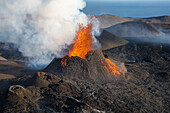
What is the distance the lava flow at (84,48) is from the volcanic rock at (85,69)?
0.36m

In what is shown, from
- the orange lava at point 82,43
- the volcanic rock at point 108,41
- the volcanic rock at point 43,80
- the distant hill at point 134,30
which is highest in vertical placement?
the distant hill at point 134,30

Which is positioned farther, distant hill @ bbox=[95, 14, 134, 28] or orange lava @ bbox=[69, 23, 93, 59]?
distant hill @ bbox=[95, 14, 134, 28]

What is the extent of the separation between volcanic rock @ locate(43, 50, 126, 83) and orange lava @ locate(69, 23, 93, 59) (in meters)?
0.70

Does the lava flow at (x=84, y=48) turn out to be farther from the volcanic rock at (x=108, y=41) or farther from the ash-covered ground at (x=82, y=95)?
the volcanic rock at (x=108, y=41)

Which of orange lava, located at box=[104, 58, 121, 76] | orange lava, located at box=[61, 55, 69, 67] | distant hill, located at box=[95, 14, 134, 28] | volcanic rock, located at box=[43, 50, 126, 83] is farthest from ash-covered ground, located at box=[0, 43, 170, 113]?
distant hill, located at box=[95, 14, 134, 28]

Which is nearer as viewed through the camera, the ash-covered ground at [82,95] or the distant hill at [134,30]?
the ash-covered ground at [82,95]

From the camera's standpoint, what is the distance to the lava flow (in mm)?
16737

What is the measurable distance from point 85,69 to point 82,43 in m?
3.09

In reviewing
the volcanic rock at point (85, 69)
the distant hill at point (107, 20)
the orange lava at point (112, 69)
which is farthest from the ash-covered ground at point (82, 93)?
the distant hill at point (107, 20)

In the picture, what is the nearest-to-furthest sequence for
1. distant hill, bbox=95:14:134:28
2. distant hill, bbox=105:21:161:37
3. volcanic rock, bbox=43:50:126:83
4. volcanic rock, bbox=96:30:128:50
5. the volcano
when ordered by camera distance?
volcanic rock, bbox=43:50:126:83, the volcano, volcanic rock, bbox=96:30:128:50, distant hill, bbox=105:21:161:37, distant hill, bbox=95:14:134:28

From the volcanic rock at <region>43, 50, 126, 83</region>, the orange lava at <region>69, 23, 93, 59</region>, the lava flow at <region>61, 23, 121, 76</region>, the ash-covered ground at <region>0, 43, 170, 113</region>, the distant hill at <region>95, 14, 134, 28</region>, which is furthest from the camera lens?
the distant hill at <region>95, 14, 134, 28</region>

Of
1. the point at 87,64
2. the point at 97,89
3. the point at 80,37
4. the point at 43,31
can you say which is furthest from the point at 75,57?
the point at 43,31

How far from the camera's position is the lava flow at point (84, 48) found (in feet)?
54.9

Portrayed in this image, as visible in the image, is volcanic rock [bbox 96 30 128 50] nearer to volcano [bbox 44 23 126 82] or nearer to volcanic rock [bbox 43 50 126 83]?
volcano [bbox 44 23 126 82]
